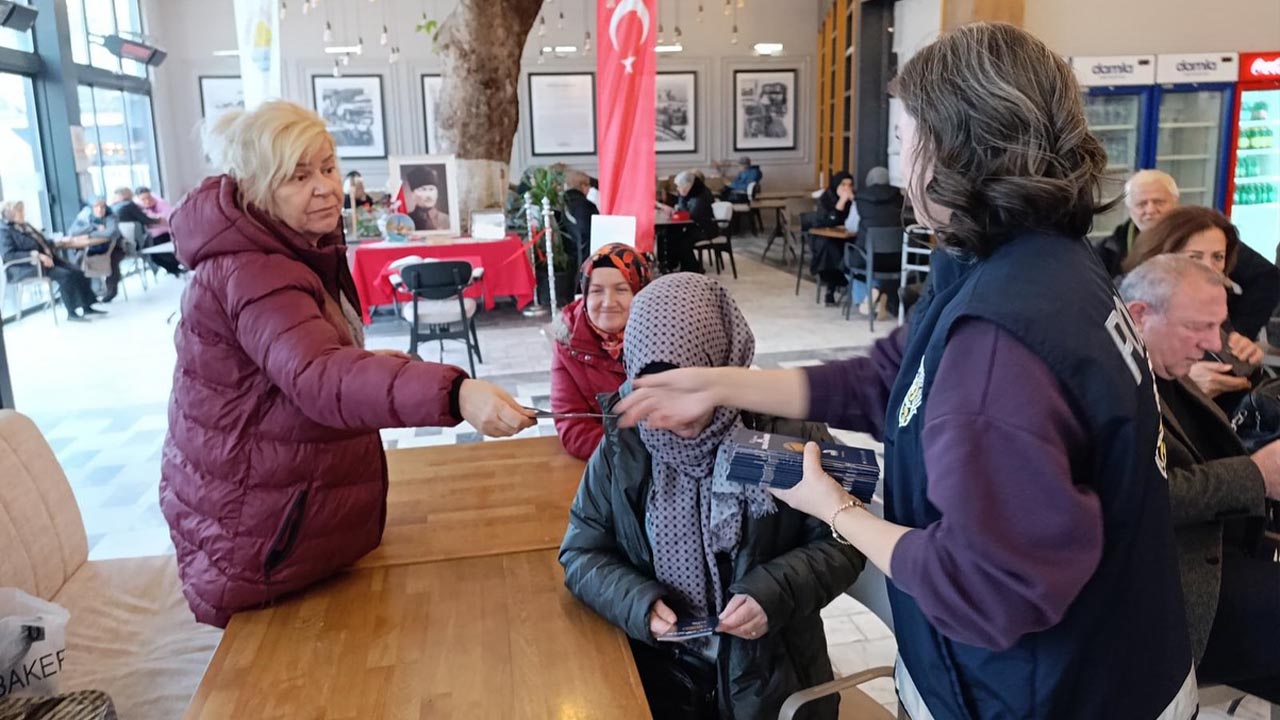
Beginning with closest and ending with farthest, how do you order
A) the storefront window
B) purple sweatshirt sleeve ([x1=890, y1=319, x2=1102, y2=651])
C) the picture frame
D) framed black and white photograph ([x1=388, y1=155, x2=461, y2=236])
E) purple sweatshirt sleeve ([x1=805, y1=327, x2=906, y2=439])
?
purple sweatshirt sleeve ([x1=890, y1=319, x2=1102, y2=651]) < purple sweatshirt sleeve ([x1=805, y1=327, x2=906, y2=439]) < framed black and white photograph ([x1=388, y1=155, x2=461, y2=236]) < the storefront window < the picture frame

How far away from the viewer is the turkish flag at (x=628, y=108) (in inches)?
180

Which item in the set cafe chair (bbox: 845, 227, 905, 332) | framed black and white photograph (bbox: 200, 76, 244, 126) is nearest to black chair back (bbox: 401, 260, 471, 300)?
cafe chair (bbox: 845, 227, 905, 332)

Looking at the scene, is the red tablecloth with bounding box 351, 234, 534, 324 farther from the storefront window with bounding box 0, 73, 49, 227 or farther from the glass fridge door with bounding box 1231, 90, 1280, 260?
the glass fridge door with bounding box 1231, 90, 1280, 260

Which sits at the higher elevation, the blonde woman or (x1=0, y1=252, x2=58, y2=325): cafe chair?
the blonde woman

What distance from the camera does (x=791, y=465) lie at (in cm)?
130

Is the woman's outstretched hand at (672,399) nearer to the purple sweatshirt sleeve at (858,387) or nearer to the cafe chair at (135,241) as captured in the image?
the purple sweatshirt sleeve at (858,387)

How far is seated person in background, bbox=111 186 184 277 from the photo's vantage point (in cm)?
1236

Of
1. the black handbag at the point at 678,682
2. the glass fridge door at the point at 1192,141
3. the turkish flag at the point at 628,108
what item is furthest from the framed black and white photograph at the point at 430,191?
the black handbag at the point at 678,682

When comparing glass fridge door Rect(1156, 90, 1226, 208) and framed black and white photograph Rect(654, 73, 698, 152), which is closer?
glass fridge door Rect(1156, 90, 1226, 208)

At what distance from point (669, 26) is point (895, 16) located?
5899mm

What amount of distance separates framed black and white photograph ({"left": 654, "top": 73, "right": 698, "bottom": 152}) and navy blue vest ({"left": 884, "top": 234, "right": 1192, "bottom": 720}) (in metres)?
17.1

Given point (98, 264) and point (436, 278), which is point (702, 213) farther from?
point (98, 264)

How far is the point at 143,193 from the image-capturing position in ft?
45.9

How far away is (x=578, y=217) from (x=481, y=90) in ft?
5.27
